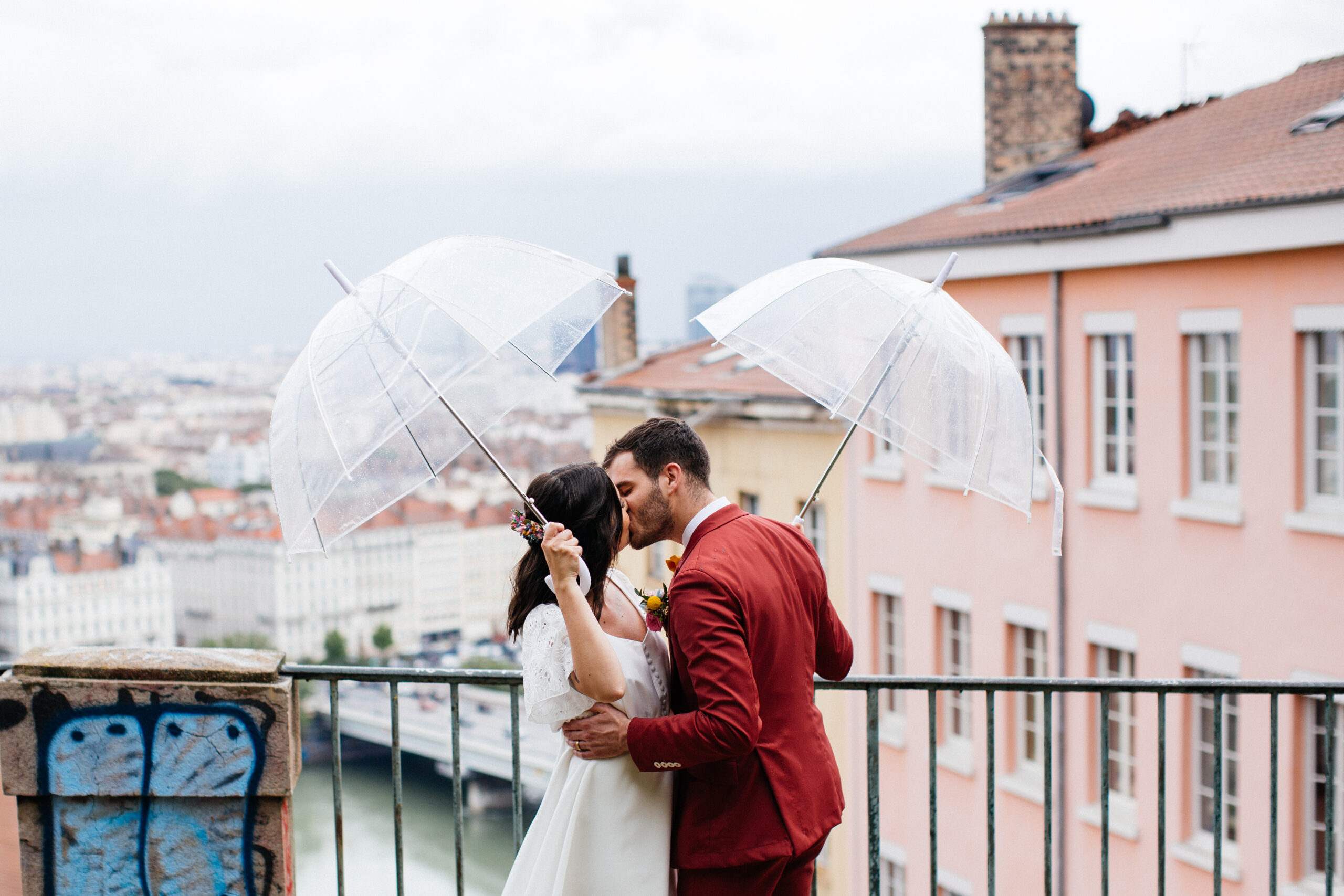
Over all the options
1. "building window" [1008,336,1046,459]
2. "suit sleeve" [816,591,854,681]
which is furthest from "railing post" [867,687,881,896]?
"building window" [1008,336,1046,459]

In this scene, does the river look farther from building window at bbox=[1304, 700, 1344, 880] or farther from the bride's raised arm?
the bride's raised arm

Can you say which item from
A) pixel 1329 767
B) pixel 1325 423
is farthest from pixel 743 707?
pixel 1325 423

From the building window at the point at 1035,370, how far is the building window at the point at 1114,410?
2.66 feet

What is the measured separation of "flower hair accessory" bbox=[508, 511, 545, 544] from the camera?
3.04 metres

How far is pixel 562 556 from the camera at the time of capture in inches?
114

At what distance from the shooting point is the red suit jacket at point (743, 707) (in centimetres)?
293

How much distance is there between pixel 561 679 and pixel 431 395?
0.72 meters

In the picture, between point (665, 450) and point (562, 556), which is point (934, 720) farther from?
point (562, 556)

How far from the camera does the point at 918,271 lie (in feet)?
69.5

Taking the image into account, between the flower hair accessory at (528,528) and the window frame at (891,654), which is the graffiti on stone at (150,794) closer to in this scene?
the flower hair accessory at (528,528)

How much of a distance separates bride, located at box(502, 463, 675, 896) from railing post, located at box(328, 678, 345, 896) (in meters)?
0.95

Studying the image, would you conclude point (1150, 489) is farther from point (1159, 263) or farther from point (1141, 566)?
point (1159, 263)

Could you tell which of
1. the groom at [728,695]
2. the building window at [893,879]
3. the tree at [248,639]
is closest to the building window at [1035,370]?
the building window at [893,879]

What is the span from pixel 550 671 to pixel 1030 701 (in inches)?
631
